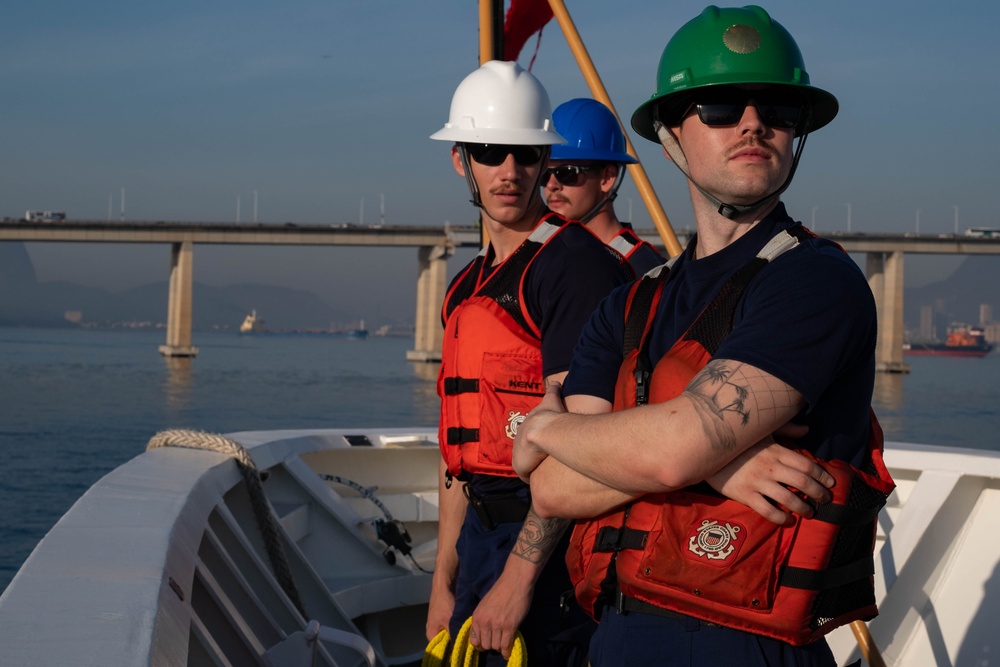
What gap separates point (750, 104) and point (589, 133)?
7.57ft

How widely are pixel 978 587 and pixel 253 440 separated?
130 inches

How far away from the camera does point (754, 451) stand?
1704mm

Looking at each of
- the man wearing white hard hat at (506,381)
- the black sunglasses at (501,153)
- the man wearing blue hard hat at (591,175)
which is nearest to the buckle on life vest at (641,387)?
the man wearing white hard hat at (506,381)

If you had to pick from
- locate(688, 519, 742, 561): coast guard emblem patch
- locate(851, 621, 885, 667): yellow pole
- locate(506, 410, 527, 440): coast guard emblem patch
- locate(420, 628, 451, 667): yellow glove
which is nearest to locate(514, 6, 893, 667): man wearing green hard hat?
locate(688, 519, 742, 561): coast guard emblem patch

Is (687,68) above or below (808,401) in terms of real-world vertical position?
above

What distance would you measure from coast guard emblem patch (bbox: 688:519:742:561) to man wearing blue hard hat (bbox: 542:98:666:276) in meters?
2.19

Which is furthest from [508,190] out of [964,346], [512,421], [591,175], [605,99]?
[964,346]

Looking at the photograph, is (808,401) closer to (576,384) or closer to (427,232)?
(576,384)

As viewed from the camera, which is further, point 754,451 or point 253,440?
point 253,440

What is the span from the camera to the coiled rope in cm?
390

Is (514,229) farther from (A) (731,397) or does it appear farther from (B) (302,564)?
(B) (302,564)

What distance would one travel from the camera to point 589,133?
4191 millimetres

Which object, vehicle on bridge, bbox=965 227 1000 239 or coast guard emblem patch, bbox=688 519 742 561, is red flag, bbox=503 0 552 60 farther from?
vehicle on bridge, bbox=965 227 1000 239

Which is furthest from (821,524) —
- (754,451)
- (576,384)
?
(576,384)
